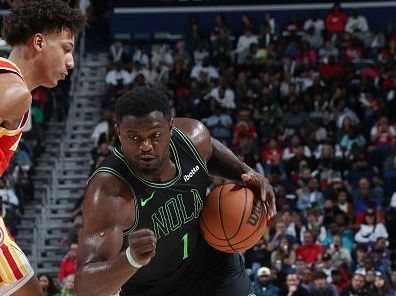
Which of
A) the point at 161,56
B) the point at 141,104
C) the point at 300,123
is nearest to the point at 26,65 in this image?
the point at 141,104

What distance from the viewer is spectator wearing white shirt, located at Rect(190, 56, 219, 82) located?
55.7 ft

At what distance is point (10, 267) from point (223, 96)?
39.7ft

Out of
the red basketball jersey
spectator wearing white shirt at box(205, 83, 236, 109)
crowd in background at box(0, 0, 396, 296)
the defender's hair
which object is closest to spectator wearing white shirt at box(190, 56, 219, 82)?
crowd in background at box(0, 0, 396, 296)

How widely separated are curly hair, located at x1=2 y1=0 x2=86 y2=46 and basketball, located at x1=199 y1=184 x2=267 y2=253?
1.28 m

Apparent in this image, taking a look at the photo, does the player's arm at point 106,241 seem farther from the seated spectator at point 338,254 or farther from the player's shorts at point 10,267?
the seated spectator at point 338,254

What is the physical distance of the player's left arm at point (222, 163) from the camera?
5.24m

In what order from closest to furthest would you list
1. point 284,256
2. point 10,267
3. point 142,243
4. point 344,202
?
point 142,243
point 10,267
point 284,256
point 344,202

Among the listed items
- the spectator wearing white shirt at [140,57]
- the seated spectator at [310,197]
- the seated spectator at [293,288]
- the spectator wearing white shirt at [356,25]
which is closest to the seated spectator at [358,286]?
the seated spectator at [293,288]

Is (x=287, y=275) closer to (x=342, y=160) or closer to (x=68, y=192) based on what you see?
(x=342, y=160)

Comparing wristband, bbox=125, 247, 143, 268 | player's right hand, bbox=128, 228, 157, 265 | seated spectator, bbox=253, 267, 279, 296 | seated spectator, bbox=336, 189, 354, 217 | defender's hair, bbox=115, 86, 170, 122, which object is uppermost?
defender's hair, bbox=115, 86, 170, 122

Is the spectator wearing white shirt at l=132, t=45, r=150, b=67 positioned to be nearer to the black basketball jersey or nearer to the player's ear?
the black basketball jersey

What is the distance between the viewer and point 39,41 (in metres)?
4.44

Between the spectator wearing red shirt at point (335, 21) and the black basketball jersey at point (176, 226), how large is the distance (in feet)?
43.3

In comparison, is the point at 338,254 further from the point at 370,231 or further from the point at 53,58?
the point at 53,58
